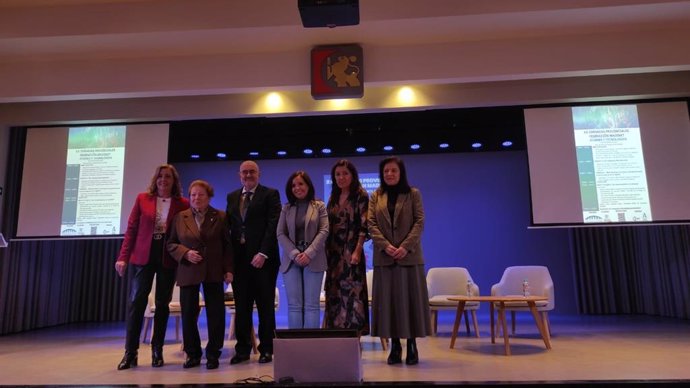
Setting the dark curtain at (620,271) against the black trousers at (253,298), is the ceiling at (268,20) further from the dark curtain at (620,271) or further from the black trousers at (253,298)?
the dark curtain at (620,271)

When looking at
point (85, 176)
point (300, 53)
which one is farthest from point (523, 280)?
point (85, 176)

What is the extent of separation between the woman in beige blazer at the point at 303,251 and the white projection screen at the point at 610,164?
2479 mm

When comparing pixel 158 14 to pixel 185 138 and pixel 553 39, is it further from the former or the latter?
pixel 553 39

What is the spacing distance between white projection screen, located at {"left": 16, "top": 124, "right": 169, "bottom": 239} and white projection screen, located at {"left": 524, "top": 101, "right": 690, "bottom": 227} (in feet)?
13.1

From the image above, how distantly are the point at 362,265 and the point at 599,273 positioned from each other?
17.8ft

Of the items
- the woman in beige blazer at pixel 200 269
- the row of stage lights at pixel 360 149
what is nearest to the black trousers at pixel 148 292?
the woman in beige blazer at pixel 200 269

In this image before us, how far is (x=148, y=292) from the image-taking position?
3152mm

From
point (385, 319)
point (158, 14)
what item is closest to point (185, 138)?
point (158, 14)

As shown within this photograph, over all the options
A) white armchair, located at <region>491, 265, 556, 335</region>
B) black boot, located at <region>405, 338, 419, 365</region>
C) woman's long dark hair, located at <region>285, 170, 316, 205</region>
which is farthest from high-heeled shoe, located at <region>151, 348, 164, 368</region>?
white armchair, located at <region>491, 265, 556, 335</region>

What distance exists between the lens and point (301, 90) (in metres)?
4.77

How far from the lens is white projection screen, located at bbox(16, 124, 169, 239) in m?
4.78

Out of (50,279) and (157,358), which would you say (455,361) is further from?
(50,279)

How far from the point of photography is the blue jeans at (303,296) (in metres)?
3.07

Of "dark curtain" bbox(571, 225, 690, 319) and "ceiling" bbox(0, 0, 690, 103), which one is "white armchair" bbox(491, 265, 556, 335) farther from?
"dark curtain" bbox(571, 225, 690, 319)
